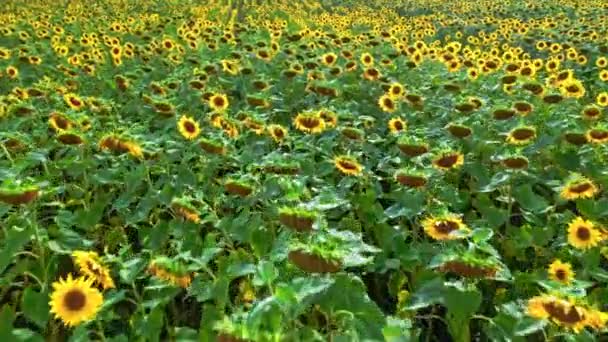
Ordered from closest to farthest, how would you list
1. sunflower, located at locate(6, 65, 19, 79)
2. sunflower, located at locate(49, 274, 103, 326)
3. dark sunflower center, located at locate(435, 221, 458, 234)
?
sunflower, located at locate(49, 274, 103, 326)
dark sunflower center, located at locate(435, 221, 458, 234)
sunflower, located at locate(6, 65, 19, 79)

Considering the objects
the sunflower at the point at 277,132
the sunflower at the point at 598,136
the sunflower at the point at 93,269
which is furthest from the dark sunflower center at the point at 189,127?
the sunflower at the point at 598,136

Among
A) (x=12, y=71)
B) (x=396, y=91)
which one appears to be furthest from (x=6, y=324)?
(x=12, y=71)

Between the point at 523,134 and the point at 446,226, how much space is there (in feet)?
4.87

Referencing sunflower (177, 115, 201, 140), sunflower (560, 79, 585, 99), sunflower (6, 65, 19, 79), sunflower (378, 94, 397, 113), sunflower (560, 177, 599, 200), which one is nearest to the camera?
sunflower (560, 177, 599, 200)

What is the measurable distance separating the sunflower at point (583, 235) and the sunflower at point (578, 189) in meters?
0.31

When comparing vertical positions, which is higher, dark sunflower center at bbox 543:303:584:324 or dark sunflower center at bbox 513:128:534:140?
dark sunflower center at bbox 543:303:584:324

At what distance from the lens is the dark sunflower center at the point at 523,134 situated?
3.72m

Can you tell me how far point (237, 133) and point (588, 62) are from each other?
16.6 feet

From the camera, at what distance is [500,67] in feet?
20.7

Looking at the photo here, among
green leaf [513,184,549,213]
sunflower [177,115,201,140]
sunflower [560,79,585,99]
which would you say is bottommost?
sunflower [560,79,585,99]

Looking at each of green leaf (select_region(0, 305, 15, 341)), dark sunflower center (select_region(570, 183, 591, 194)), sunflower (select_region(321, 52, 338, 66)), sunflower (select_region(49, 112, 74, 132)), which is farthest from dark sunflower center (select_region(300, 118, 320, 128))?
sunflower (select_region(321, 52, 338, 66))

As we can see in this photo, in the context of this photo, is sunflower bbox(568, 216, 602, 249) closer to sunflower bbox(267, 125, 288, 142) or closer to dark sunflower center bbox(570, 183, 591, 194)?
dark sunflower center bbox(570, 183, 591, 194)

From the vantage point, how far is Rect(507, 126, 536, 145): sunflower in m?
3.72

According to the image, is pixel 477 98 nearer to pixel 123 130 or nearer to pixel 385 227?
pixel 385 227
